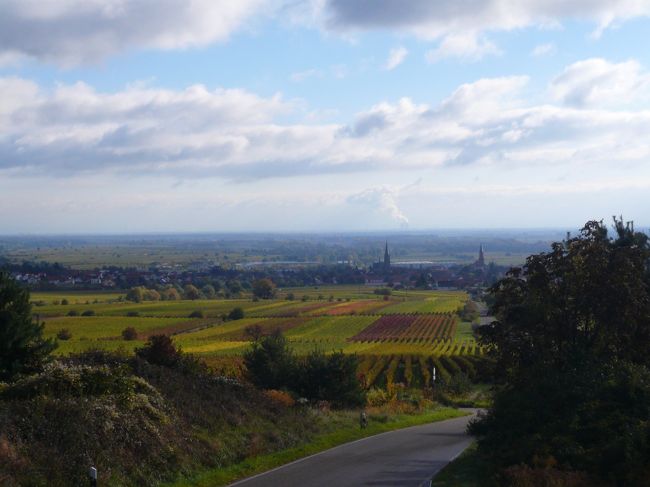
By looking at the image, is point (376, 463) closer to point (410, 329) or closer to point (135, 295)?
point (410, 329)

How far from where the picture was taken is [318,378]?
938 inches

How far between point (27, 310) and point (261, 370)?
397 inches

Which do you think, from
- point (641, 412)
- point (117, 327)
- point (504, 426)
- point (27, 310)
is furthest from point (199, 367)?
point (117, 327)

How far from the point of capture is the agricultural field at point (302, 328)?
46688mm

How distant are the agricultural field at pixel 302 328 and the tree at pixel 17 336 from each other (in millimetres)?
14847

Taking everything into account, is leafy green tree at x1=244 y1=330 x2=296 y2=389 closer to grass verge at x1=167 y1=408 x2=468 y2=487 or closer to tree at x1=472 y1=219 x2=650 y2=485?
grass verge at x1=167 y1=408 x2=468 y2=487

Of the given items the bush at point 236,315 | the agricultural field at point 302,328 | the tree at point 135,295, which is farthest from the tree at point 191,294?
the bush at point 236,315

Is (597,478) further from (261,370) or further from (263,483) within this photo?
(261,370)

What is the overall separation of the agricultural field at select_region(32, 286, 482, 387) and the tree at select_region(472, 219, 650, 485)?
17947 mm

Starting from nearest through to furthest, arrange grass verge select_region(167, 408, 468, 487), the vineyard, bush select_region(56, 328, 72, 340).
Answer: grass verge select_region(167, 408, 468, 487), bush select_region(56, 328, 72, 340), the vineyard

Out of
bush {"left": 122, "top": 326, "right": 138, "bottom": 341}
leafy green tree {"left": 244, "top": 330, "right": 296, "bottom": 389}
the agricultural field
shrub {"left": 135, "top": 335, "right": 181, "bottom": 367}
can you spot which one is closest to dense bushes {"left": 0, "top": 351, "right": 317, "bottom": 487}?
shrub {"left": 135, "top": 335, "right": 181, "bottom": 367}

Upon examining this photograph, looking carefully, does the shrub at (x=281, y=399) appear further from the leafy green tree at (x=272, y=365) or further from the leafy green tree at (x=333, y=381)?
the leafy green tree at (x=272, y=365)

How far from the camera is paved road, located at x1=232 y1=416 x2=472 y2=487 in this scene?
13.1m

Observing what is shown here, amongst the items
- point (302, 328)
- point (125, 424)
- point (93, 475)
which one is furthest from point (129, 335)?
point (93, 475)
